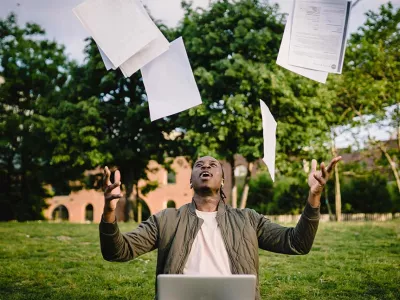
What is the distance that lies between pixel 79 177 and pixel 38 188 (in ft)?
19.8

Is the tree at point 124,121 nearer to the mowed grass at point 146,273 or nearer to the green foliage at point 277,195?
the green foliage at point 277,195

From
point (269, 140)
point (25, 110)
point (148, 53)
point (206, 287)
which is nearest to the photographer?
point (206, 287)

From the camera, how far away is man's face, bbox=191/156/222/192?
10.8ft

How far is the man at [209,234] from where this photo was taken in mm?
2914

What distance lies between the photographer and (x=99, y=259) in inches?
306

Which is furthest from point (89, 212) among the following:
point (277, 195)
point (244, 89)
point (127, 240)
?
point (127, 240)

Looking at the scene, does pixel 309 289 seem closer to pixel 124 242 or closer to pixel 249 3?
pixel 124 242

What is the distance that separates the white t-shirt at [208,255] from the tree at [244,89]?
1357 centimetres

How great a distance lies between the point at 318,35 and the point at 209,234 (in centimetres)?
167

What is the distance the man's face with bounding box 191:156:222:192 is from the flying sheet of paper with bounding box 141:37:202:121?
1.52 ft

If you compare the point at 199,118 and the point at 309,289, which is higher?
the point at 199,118

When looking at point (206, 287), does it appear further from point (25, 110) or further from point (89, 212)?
point (89, 212)

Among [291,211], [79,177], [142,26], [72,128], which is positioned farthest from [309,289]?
[291,211]

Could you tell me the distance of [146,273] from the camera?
668cm
